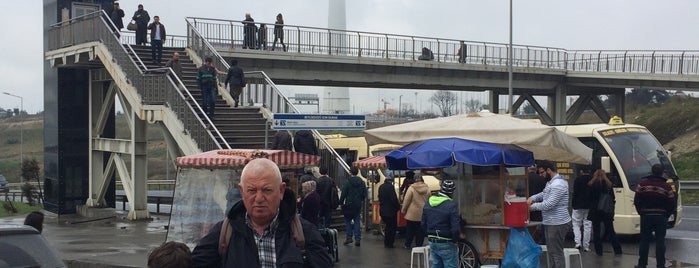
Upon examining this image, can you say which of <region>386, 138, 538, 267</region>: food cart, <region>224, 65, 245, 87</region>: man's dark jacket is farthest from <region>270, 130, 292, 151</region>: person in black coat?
<region>224, 65, 245, 87</region>: man's dark jacket

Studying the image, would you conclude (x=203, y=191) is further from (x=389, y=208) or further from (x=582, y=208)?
(x=582, y=208)

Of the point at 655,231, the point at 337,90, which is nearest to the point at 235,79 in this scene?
A: the point at 655,231

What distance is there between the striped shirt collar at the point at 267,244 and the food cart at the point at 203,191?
8.24 m

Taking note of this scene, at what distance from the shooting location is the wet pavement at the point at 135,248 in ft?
50.8

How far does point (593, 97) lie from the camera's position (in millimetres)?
51219

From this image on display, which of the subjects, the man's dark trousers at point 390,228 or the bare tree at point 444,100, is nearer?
the man's dark trousers at point 390,228

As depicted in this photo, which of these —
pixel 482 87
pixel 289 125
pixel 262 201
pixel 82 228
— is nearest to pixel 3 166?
pixel 482 87

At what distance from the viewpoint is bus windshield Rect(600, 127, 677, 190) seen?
60.5ft

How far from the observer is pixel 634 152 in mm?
18703

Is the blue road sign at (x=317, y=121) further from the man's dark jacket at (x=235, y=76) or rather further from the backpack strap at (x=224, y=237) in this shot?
the backpack strap at (x=224, y=237)

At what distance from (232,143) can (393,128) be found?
28.4 ft

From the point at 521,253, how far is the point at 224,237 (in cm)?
768

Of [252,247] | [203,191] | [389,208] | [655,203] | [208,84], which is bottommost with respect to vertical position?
[389,208]

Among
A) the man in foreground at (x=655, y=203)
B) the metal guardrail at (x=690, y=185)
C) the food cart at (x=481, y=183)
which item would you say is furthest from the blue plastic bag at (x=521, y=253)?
the metal guardrail at (x=690, y=185)
